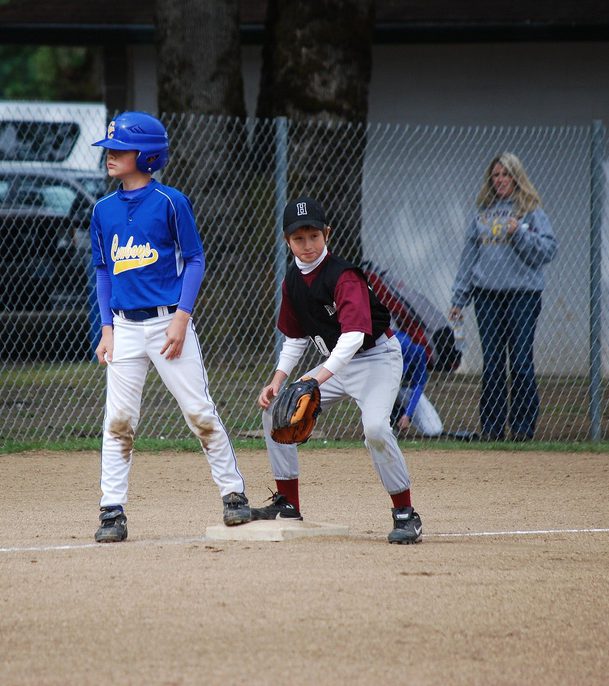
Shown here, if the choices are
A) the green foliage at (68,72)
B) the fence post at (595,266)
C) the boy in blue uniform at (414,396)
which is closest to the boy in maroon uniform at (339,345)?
the boy in blue uniform at (414,396)

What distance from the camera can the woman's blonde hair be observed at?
9766mm

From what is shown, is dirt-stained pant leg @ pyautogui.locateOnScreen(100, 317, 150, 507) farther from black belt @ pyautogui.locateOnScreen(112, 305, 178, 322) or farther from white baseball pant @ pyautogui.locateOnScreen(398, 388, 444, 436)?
white baseball pant @ pyautogui.locateOnScreen(398, 388, 444, 436)

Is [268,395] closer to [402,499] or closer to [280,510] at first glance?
[280,510]

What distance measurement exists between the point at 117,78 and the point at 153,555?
10359 millimetres

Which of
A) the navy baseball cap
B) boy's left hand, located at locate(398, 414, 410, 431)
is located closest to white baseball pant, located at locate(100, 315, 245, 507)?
the navy baseball cap

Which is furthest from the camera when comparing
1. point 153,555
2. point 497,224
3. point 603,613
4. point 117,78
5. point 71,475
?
point 117,78

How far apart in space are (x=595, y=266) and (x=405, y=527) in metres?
4.90

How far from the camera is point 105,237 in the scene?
6180mm

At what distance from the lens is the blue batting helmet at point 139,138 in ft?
19.9

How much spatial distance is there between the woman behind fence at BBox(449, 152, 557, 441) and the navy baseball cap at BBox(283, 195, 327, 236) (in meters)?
3.95

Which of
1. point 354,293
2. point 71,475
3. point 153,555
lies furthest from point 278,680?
point 71,475

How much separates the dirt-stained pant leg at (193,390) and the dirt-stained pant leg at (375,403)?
25cm

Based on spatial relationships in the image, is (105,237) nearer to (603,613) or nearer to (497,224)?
(603,613)

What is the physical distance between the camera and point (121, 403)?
6.14 metres
